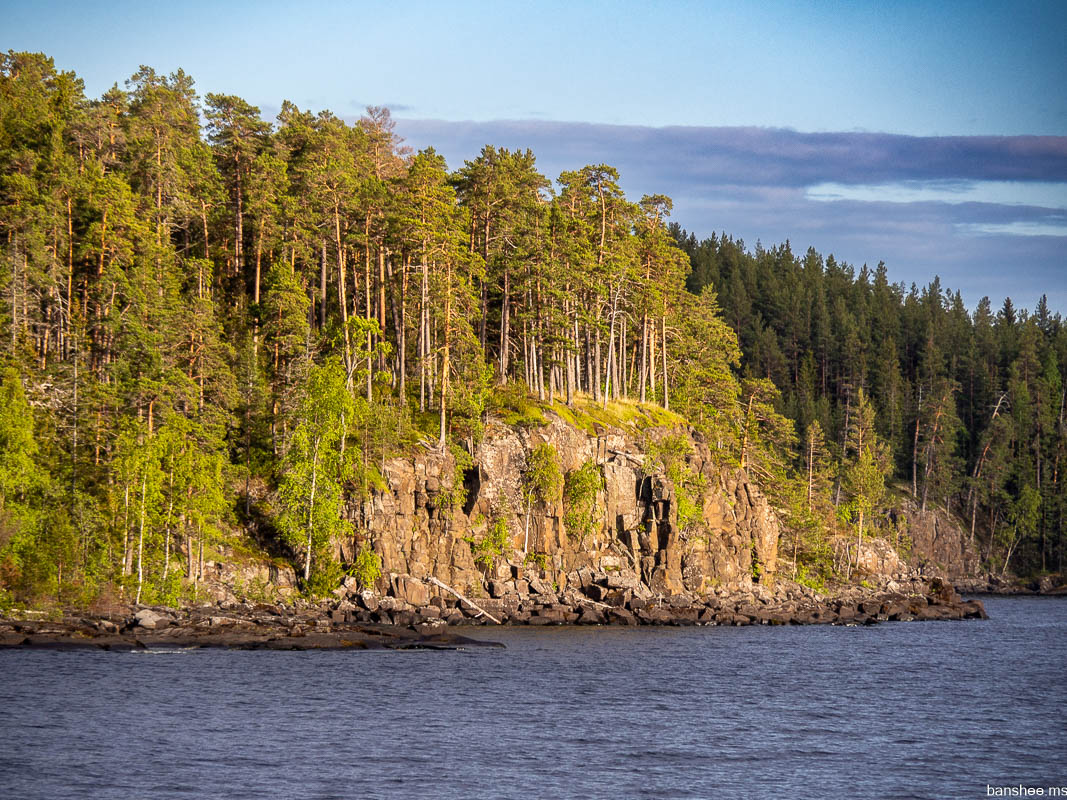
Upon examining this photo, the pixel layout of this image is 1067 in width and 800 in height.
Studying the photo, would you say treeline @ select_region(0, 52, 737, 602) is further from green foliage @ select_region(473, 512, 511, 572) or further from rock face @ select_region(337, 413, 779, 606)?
green foliage @ select_region(473, 512, 511, 572)

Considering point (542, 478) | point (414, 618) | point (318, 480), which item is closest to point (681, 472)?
point (542, 478)

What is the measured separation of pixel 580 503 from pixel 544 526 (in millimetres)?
3086

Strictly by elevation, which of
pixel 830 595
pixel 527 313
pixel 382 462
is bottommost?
pixel 830 595

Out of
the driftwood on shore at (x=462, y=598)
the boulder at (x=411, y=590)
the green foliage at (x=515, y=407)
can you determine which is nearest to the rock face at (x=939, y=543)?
the green foliage at (x=515, y=407)

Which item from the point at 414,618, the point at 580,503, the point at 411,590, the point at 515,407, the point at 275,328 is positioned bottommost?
the point at 414,618

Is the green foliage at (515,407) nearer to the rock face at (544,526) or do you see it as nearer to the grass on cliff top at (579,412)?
the grass on cliff top at (579,412)

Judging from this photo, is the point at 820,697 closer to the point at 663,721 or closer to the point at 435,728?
the point at 663,721

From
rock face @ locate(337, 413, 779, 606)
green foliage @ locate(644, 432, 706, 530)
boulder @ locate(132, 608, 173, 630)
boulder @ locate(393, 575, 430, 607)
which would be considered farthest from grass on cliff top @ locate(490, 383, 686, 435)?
boulder @ locate(132, 608, 173, 630)

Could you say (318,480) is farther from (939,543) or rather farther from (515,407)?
(939,543)

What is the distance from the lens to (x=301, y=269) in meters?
83.9

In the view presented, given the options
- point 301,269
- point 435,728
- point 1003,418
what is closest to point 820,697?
point 435,728

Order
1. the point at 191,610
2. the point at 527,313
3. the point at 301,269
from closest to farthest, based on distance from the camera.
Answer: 1. the point at 191,610
2. the point at 527,313
3. the point at 301,269

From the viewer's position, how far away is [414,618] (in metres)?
62.3

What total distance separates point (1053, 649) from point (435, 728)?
4844cm
